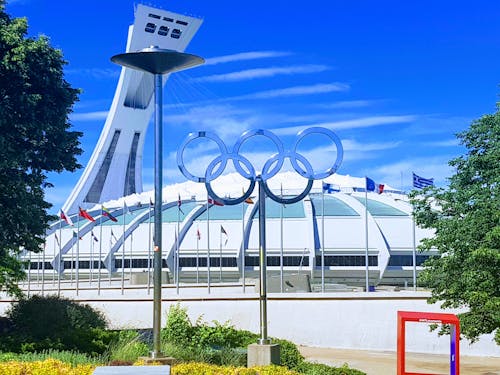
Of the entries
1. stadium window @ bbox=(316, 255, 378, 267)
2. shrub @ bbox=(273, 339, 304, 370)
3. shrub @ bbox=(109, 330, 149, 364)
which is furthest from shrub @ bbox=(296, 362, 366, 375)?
stadium window @ bbox=(316, 255, 378, 267)

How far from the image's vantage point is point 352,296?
35938 mm

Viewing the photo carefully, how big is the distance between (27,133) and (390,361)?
18.1 m

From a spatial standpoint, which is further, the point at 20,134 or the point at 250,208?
the point at 250,208

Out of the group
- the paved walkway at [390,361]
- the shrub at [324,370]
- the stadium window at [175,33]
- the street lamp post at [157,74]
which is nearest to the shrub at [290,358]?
the shrub at [324,370]

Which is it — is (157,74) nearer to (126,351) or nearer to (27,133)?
(126,351)

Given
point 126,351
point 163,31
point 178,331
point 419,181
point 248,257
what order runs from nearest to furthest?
point 126,351, point 178,331, point 419,181, point 248,257, point 163,31

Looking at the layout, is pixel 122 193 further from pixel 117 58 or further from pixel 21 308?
pixel 117 58

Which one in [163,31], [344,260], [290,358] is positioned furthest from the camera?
[163,31]

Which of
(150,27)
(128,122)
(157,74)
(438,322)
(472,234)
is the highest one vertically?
(150,27)

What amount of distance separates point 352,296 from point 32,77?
19026 millimetres


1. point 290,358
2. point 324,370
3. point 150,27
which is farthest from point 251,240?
point 150,27

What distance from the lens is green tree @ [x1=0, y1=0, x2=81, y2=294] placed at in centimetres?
2842

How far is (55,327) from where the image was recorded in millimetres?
26328

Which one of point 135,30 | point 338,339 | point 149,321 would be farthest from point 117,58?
point 135,30
